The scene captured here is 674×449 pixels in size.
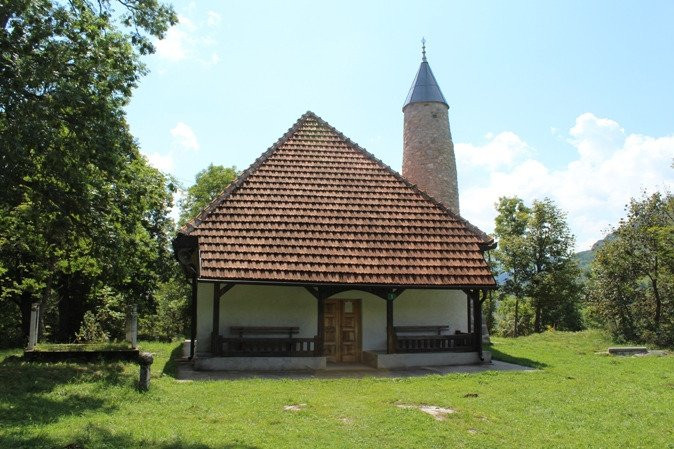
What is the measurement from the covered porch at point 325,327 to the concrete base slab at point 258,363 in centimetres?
2

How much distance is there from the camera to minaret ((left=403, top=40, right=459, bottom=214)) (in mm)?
22375

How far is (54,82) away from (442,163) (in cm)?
1581

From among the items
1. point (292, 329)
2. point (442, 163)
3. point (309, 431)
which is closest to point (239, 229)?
point (292, 329)

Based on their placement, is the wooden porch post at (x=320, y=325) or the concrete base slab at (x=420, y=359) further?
the concrete base slab at (x=420, y=359)

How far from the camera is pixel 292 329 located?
13930mm

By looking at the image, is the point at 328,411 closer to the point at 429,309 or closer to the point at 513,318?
the point at 429,309

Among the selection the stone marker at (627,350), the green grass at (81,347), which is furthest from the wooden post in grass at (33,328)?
the stone marker at (627,350)

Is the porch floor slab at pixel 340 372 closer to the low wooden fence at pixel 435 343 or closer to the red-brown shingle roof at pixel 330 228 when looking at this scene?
the low wooden fence at pixel 435 343

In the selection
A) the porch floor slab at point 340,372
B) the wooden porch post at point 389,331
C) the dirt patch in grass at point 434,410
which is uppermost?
the wooden porch post at point 389,331

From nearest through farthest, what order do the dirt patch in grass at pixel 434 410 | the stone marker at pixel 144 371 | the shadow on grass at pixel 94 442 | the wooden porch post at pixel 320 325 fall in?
the shadow on grass at pixel 94 442
the dirt patch in grass at pixel 434 410
the stone marker at pixel 144 371
the wooden porch post at pixel 320 325

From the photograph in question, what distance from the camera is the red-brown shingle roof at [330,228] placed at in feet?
44.5

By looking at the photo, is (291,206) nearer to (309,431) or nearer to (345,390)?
(345,390)

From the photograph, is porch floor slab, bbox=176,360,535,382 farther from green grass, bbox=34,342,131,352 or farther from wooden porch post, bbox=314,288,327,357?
green grass, bbox=34,342,131,352

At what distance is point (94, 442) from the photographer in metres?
6.29
